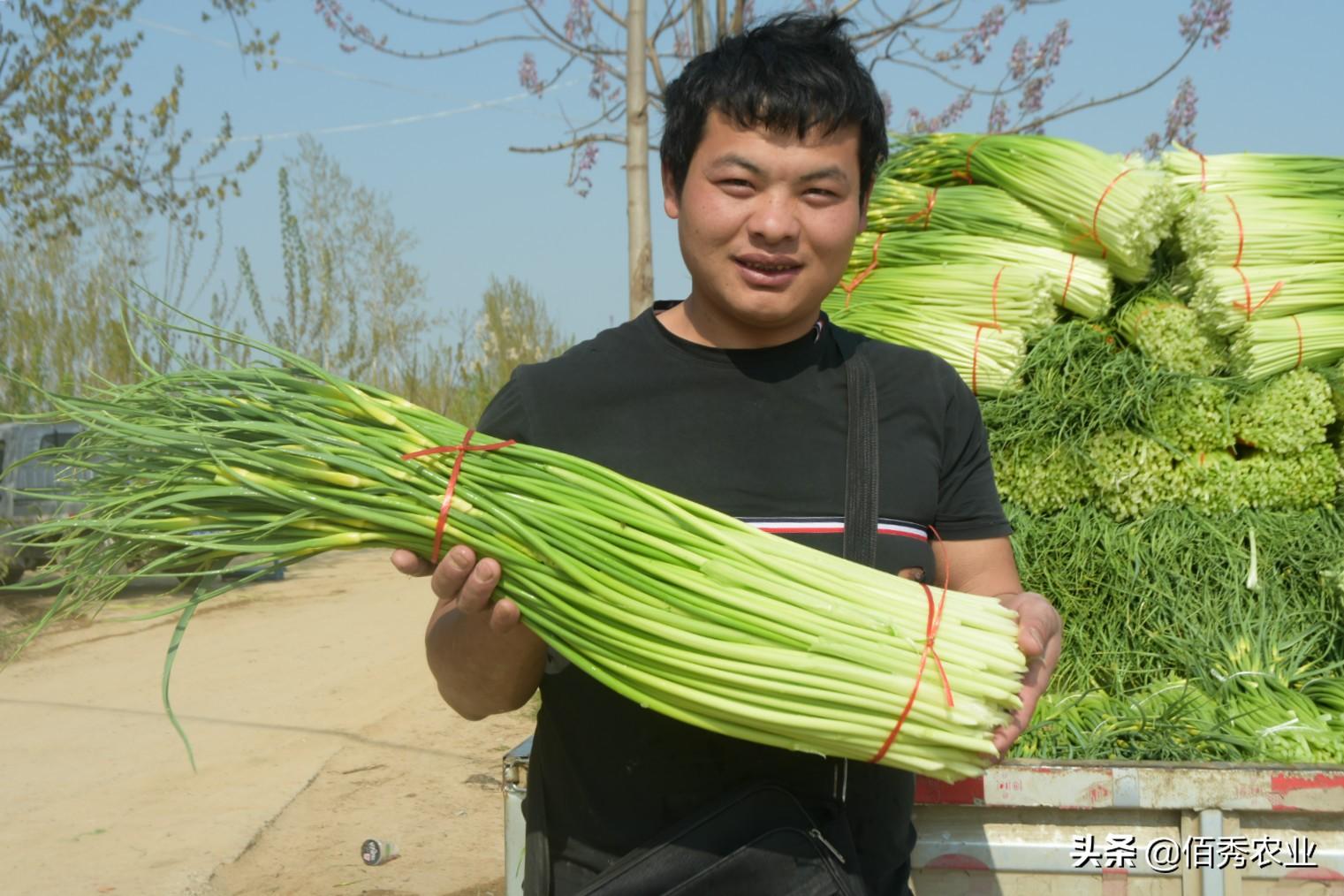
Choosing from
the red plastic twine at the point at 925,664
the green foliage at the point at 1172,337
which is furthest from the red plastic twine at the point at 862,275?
the red plastic twine at the point at 925,664

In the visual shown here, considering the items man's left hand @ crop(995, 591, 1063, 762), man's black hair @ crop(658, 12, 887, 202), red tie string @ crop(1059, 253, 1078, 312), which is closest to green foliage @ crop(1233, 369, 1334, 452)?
red tie string @ crop(1059, 253, 1078, 312)

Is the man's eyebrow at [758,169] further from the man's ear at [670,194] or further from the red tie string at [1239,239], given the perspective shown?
the red tie string at [1239,239]

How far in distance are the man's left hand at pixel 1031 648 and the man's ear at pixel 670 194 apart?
0.74m

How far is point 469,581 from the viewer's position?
1.61 meters

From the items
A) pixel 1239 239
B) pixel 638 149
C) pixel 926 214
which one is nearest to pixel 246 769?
pixel 638 149

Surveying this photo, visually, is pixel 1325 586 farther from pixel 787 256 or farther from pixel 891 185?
pixel 787 256

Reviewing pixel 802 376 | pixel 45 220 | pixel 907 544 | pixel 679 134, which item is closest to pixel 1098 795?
pixel 907 544

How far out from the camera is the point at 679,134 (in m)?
1.80

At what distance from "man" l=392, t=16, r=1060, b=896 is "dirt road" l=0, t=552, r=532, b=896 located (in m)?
1.39

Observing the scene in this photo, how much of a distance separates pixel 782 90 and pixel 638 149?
131 inches

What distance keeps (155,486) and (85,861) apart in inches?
118

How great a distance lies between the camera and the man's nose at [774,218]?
1.66 meters

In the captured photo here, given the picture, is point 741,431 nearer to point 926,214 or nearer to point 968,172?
point 926,214

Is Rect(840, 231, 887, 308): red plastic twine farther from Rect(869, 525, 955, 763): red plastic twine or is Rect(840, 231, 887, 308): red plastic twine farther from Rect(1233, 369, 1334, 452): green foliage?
Rect(869, 525, 955, 763): red plastic twine
